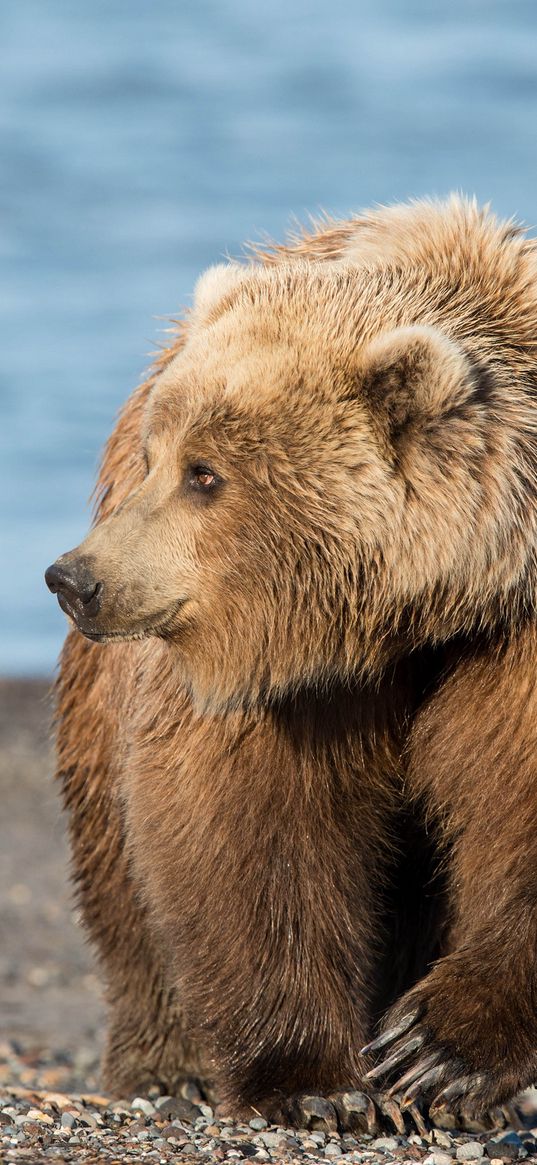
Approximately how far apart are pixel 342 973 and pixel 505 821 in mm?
828

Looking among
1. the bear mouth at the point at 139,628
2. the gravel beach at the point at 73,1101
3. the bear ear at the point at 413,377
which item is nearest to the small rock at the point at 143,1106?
the gravel beach at the point at 73,1101

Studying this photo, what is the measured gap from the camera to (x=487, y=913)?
495 cm

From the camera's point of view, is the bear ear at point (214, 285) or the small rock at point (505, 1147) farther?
the bear ear at point (214, 285)

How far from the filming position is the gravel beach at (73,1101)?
4.85 m

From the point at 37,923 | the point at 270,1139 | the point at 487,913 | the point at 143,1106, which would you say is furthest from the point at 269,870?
the point at 37,923

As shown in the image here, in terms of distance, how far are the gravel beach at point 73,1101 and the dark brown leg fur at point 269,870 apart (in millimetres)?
256

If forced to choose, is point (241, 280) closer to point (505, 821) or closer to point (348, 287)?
point (348, 287)

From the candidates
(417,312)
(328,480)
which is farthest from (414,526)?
(417,312)

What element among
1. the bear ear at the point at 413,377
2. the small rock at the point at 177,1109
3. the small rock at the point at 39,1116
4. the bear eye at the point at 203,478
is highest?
the bear ear at the point at 413,377

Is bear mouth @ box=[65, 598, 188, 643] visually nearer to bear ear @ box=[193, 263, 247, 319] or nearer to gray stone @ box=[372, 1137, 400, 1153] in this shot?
bear ear @ box=[193, 263, 247, 319]

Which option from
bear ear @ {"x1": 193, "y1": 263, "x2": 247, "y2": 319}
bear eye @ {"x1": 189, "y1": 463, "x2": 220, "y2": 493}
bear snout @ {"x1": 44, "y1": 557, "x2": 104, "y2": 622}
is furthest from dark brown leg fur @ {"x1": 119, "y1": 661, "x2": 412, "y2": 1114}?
bear ear @ {"x1": 193, "y1": 263, "x2": 247, "y2": 319}

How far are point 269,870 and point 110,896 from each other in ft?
5.09

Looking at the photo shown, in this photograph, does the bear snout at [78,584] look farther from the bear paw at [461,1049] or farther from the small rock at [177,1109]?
the small rock at [177,1109]

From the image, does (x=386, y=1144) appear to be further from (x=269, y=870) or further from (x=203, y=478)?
(x=203, y=478)
